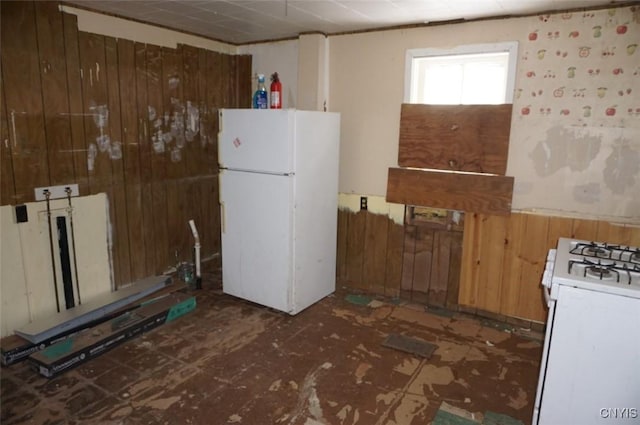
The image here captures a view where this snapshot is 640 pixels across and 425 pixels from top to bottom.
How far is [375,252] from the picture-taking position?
391 centimetres

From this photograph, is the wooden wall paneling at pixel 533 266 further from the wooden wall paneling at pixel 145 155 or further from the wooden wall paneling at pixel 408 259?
the wooden wall paneling at pixel 145 155

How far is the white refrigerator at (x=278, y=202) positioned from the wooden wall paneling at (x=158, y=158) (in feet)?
2.04

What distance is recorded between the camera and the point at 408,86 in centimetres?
349

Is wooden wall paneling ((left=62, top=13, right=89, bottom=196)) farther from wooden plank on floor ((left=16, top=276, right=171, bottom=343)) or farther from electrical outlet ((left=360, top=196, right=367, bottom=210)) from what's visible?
electrical outlet ((left=360, top=196, right=367, bottom=210))

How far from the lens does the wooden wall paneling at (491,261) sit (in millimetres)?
3301

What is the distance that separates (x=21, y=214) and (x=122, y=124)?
1016mm

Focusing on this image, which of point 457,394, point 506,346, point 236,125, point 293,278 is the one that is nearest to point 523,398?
point 457,394

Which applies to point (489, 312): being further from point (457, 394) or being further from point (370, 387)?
point (370, 387)

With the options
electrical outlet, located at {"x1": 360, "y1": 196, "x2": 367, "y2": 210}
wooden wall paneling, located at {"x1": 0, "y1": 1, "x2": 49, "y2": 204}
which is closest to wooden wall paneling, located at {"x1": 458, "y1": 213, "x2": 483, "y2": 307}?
electrical outlet, located at {"x1": 360, "y1": 196, "x2": 367, "y2": 210}

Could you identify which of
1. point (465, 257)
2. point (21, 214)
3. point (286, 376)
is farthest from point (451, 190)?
point (21, 214)

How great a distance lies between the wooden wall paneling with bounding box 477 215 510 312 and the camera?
130 inches

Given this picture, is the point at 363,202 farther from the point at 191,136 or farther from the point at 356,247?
the point at 191,136

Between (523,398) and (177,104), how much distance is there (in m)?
3.53

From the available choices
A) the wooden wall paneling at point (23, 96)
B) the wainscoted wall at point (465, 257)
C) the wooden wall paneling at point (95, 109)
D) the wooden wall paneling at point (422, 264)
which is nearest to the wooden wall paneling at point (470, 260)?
the wainscoted wall at point (465, 257)
